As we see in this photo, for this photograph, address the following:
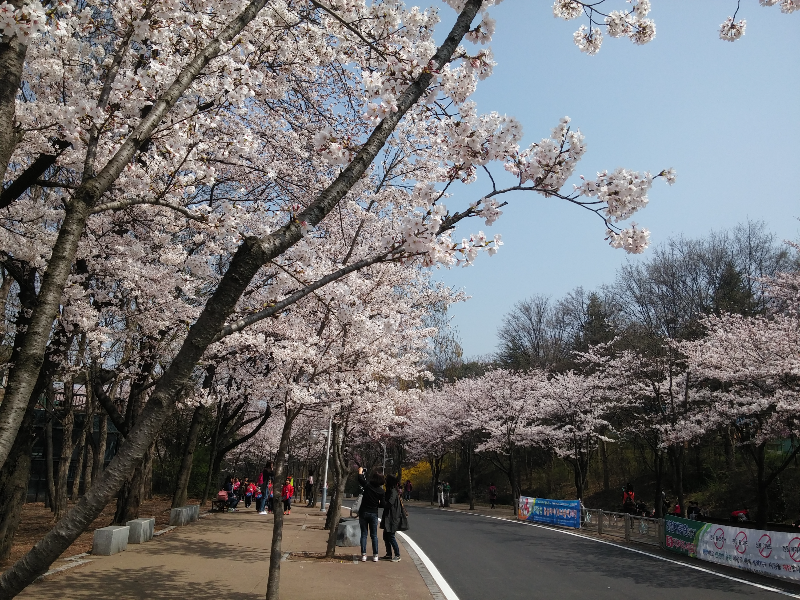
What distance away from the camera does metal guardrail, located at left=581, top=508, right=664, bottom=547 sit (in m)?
16.2

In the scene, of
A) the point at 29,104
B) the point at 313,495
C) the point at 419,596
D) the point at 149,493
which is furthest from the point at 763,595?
the point at 149,493

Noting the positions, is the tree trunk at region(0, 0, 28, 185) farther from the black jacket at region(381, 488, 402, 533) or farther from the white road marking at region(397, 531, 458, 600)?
the black jacket at region(381, 488, 402, 533)

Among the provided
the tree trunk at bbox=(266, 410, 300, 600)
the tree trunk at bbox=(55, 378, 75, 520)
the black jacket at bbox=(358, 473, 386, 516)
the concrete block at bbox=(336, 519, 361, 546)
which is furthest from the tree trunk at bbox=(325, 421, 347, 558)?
the tree trunk at bbox=(55, 378, 75, 520)

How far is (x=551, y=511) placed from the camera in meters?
22.3

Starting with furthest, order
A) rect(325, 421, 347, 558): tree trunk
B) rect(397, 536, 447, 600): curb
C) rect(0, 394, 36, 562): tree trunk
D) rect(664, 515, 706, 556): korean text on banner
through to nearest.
→ 1. rect(664, 515, 706, 556): korean text on banner
2. rect(325, 421, 347, 558): tree trunk
3. rect(0, 394, 36, 562): tree trunk
4. rect(397, 536, 447, 600): curb

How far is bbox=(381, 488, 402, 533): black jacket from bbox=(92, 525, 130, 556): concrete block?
4.87 metres

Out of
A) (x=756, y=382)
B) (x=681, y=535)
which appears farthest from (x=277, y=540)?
(x=756, y=382)

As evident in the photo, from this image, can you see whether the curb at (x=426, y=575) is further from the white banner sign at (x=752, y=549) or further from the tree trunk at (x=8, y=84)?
the tree trunk at (x=8, y=84)

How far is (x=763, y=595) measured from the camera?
9.41 meters

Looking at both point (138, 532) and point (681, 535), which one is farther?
point (681, 535)

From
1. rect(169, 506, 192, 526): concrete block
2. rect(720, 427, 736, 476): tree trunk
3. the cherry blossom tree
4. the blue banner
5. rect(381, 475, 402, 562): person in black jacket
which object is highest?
the cherry blossom tree

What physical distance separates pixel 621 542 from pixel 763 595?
7.58m

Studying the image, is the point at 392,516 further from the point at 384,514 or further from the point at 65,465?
the point at 65,465

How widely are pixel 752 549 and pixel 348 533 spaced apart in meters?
8.64
